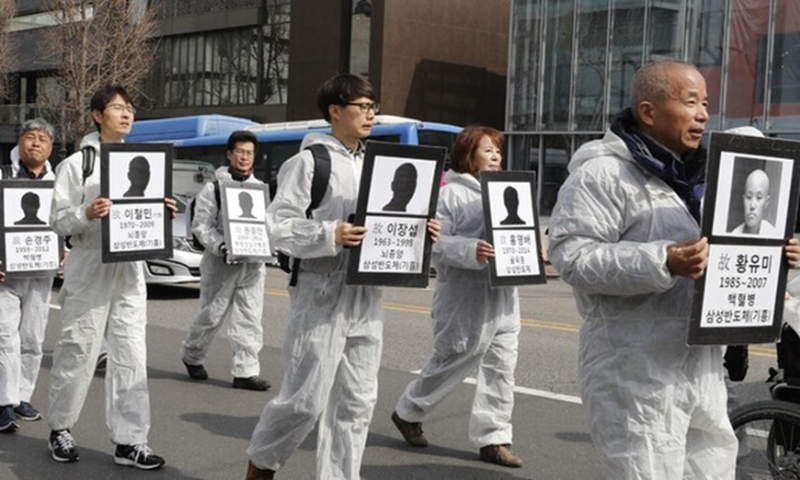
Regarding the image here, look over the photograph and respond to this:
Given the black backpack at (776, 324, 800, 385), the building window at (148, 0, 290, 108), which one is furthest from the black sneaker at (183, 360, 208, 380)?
the building window at (148, 0, 290, 108)

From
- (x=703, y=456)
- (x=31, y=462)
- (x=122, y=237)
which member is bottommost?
(x=31, y=462)

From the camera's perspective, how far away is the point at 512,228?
5.85m

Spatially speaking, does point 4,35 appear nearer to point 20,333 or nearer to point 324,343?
point 20,333

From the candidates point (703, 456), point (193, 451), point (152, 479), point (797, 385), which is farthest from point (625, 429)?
point (193, 451)

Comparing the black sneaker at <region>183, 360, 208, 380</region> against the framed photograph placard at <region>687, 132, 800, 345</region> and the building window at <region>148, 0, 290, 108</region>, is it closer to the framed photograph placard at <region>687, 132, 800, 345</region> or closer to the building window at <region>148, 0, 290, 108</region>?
the framed photograph placard at <region>687, 132, 800, 345</region>

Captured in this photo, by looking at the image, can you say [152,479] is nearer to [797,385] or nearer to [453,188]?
[453,188]

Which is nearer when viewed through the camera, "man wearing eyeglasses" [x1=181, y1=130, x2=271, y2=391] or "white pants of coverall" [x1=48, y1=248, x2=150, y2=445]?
"white pants of coverall" [x1=48, y1=248, x2=150, y2=445]

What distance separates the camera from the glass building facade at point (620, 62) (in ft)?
85.8

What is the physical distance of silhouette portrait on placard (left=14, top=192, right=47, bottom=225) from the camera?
257 inches

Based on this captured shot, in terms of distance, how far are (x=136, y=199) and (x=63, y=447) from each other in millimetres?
1331

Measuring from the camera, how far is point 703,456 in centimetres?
342

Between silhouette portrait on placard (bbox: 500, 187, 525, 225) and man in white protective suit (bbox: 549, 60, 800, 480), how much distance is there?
A: 240 cm

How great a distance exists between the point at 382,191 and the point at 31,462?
2482 millimetres

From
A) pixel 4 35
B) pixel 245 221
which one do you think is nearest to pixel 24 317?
pixel 245 221
